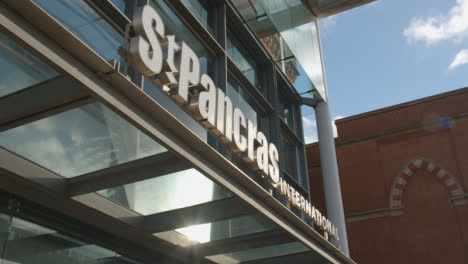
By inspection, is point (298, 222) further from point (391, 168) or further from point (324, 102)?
point (391, 168)

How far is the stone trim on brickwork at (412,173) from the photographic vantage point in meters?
14.6

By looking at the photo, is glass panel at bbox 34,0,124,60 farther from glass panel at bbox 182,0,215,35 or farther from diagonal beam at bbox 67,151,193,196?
glass panel at bbox 182,0,215,35

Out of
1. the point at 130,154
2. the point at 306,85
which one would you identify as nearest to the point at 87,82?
the point at 130,154

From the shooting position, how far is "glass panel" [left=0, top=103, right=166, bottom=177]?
201 inches

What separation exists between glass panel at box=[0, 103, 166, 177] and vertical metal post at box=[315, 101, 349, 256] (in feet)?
29.3

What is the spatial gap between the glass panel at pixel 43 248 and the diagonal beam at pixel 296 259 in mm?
2924

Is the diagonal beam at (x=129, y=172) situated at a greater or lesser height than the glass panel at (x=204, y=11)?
lesser

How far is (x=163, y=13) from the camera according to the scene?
846 cm

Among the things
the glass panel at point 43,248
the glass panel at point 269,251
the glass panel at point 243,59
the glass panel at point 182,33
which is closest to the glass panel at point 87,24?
the glass panel at point 182,33

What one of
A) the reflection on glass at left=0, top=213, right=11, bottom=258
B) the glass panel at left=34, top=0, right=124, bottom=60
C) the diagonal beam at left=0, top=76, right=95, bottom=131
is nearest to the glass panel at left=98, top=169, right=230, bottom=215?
the reflection on glass at left=0, top=213, right=11, bottom=258

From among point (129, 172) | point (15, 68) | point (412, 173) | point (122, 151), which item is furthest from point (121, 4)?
point (412, 173)

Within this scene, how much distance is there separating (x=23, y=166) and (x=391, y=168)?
1336 cm

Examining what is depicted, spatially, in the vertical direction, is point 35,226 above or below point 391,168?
below

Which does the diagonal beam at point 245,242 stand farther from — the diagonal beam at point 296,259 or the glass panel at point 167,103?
the glass panel at point 167,103
